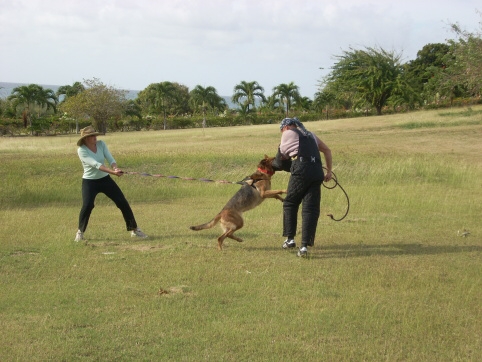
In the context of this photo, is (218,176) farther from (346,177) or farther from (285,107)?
(285,107)

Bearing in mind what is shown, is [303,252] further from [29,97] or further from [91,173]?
[29,97]

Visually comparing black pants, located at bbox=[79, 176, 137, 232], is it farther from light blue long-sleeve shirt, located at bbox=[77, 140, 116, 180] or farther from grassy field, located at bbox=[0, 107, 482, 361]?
grassy field, located at bbox=[0, 107, 482, 361]

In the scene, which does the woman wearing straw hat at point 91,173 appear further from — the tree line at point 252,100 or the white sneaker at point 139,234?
the tree line at point 252,100

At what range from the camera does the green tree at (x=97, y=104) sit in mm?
56406

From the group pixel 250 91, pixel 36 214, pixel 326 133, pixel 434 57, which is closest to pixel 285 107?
pixel 250 91

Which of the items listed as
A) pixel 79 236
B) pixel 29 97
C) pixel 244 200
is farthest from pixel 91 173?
pixel 29 97

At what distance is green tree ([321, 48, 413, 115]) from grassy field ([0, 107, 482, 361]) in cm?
3425

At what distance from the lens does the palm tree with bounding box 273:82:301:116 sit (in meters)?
65.7

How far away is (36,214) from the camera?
13430 mm

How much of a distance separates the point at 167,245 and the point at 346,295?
3.79 metres

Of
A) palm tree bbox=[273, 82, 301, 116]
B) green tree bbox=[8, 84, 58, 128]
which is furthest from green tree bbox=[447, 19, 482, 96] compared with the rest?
green tree bbox=[8, 84, 58, 128]

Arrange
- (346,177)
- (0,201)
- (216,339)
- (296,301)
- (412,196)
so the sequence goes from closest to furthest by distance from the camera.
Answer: (216,339), (296,301), (412,196), (0,201), (346,177)

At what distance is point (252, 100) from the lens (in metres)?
65.6

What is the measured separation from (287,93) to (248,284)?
197ft
